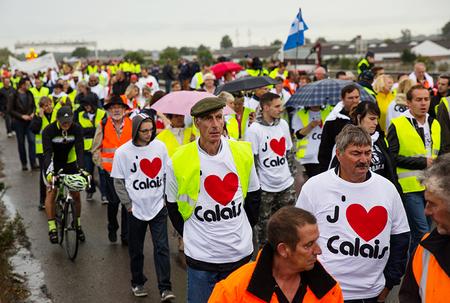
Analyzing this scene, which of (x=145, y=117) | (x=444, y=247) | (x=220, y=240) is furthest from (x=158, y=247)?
(x=444, y=247)

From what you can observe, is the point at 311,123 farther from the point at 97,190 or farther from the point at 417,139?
the point at 97,190

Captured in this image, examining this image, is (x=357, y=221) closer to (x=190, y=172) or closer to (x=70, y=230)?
(x=190, y=172)

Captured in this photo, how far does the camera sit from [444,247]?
2.90m

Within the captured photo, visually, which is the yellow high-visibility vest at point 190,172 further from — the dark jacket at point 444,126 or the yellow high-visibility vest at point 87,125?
the yellow high-visibility vest at point 87,125

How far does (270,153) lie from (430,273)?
4548 mm

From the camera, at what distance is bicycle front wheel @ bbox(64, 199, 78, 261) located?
8.09m

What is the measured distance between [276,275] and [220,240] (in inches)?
61.6

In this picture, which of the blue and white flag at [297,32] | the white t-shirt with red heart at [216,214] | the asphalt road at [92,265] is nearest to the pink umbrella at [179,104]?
the asphalt road at [92,265]

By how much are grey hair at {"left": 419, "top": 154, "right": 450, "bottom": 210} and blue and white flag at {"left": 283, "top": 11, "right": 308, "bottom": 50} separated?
11566mm

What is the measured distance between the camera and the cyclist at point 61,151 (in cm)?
824

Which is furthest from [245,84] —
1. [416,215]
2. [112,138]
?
[416,215]

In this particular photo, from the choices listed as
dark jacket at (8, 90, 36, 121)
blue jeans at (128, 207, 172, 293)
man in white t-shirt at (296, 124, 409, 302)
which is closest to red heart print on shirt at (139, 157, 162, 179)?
blue jeans at (128, 207, 172, 293)

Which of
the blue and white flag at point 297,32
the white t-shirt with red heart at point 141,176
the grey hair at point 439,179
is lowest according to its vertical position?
the white t-shirt with red heart at point 141,176

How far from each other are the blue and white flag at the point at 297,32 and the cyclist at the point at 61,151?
737cm
